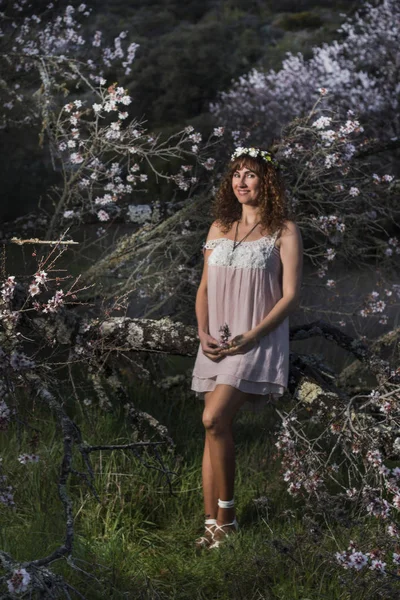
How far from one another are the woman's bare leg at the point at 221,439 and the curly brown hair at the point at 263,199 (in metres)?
0.96

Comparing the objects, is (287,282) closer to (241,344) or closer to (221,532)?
(241,344)

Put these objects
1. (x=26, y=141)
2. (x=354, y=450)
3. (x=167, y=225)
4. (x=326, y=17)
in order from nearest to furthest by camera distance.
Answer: (x=354, y=450) < (x=167, y=225) < (x=26, y=141) < (x=326, y=17)

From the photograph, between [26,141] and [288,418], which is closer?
[288,418]

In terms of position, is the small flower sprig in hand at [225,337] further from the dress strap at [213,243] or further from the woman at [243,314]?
the dress strap at [213,243]

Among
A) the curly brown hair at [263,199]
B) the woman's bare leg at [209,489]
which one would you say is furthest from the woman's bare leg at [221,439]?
the curly brown hair at [263,199]

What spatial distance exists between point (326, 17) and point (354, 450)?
22.1 metres

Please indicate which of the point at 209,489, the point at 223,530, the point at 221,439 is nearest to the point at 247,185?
the point at 221,439

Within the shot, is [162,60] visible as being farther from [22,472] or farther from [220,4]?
[22,472]

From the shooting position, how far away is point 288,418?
13.9 feet

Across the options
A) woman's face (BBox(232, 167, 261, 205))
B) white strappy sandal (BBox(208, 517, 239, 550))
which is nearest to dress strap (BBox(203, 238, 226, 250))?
woman's face (BBox(232, 167, 261, 205))

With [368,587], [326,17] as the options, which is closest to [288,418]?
[368,587]

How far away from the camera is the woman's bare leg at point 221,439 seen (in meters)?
4.31

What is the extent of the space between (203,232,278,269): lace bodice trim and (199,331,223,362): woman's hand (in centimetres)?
42

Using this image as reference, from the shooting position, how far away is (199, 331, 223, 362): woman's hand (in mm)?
4344
